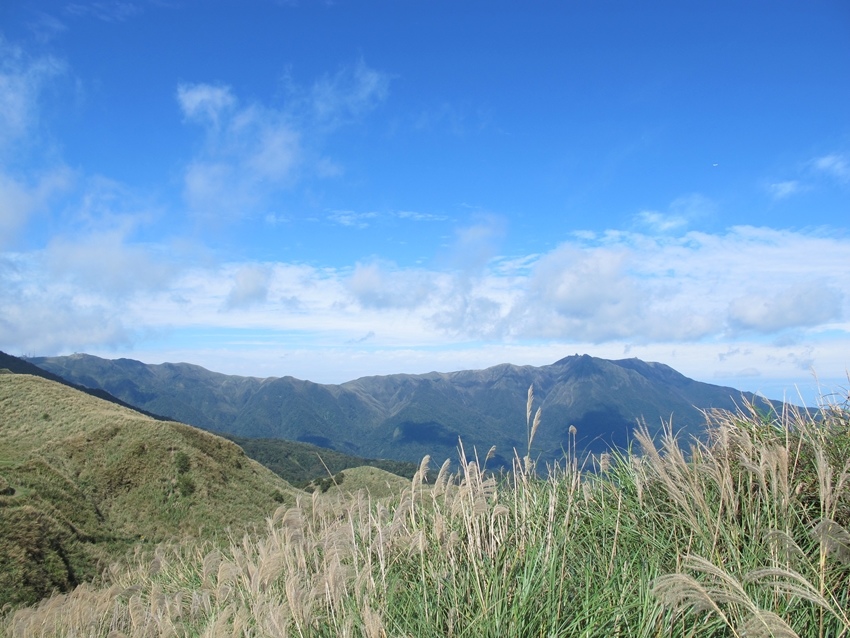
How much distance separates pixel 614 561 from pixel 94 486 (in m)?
48.7

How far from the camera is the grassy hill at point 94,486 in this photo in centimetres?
2920

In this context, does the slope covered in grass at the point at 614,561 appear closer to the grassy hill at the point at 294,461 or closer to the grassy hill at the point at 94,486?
the grassy hill at the point at 94,486

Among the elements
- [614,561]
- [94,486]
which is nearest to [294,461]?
[94,486]

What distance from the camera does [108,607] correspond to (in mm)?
6965

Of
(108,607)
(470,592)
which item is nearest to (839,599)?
(470,592)

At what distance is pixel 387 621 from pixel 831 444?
390cm

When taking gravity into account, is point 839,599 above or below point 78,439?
above

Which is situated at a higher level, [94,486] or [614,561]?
[614,561]

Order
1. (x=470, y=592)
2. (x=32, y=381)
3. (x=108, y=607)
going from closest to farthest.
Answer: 1. (x=470, y=592)
2. (x=108, y=607)
3. (x=32, y=381)

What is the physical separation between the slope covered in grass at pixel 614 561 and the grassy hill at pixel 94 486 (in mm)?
23626

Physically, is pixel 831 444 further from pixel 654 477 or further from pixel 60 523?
pixel 60 523

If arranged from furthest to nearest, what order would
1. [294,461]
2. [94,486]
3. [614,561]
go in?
[294,461] → [94,486] → [614,561]

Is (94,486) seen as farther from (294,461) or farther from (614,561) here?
(294,461)

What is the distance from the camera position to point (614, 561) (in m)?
4.07
